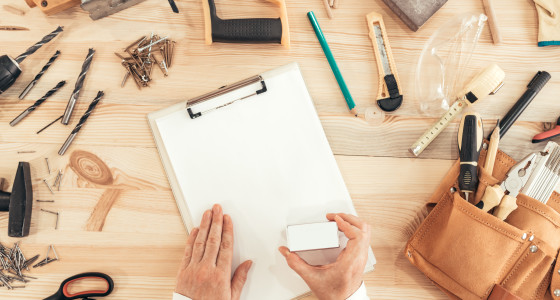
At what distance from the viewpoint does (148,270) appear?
0.74 meters

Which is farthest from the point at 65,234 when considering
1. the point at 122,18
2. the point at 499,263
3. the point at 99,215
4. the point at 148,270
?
the point at 499,263

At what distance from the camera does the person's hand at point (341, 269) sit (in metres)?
0.68

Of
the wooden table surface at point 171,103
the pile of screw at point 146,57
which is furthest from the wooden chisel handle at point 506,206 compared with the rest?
the pile of screw at point 146,57

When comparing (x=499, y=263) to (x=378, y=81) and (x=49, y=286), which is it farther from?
(x=49, y=286)

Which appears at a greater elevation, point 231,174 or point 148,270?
point 231,174

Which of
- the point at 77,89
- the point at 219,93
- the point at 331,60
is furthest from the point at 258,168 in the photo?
the point at 77,89

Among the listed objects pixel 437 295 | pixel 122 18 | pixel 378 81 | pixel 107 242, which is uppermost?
pixel 122 18

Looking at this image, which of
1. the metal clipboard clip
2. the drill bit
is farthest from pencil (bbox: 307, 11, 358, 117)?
the drill bit

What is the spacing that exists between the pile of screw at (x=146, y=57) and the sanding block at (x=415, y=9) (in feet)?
1.55

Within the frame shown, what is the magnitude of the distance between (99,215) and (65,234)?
0.25 feet

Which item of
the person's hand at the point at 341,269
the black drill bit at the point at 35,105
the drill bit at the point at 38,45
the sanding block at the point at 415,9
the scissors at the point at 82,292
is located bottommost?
the scissors at the point at 82,292

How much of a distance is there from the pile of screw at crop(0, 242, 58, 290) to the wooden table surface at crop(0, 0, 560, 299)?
2cm

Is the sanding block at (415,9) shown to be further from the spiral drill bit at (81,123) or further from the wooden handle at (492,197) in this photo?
the spiral drill bit at (81,123)

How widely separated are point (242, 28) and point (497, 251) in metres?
0.65
